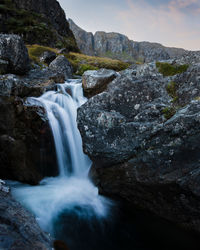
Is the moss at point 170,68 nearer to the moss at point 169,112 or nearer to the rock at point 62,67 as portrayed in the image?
the moss at point 169,112

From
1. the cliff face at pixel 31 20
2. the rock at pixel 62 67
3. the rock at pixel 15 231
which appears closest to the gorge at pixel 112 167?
the rock at pixel 15 231

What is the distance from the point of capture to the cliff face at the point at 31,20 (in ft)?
138

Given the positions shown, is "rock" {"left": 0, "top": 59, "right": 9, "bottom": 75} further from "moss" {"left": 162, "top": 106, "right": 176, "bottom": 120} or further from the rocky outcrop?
"moss" {"left": 162, "top": 106, "right": 176, "bottom": 120}

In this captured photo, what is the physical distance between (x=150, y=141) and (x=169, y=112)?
1.05 m

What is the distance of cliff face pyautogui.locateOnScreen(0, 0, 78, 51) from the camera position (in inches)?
1658

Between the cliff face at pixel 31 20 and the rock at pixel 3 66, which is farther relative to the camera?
the cliff face at pixel 31 20

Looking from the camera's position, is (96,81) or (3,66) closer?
(3,66)

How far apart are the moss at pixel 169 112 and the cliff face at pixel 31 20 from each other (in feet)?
150

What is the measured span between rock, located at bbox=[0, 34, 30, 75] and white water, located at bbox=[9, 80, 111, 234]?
15.3 ft

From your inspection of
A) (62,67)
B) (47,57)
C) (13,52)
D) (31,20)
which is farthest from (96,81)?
(31,20)

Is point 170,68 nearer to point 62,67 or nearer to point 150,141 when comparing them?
point 150,141

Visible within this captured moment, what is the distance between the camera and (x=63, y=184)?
301 inches

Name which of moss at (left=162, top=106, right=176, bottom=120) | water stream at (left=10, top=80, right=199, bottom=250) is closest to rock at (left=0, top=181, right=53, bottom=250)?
water stream at (left=10, top=80, right=199, bottom=250)

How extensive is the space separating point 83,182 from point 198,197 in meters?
4.75
